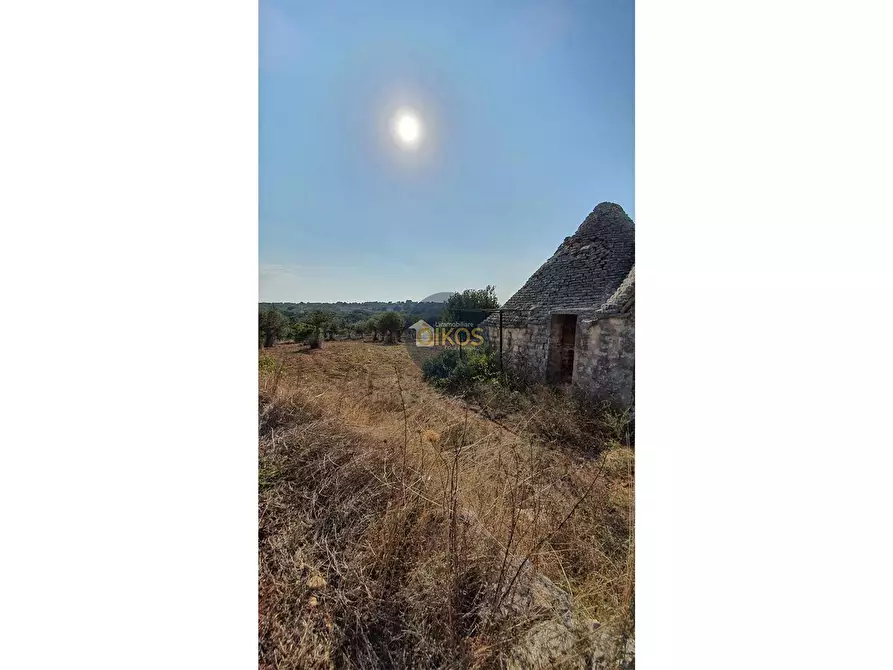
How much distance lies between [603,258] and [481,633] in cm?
567

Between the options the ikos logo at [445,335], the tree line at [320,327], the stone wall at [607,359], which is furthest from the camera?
the ikos logo at [445,335]

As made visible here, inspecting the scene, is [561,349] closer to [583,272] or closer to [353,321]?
[583,272]

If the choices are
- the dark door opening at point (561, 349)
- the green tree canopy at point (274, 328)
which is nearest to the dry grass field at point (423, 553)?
the green tree canopy at point (274, 328)

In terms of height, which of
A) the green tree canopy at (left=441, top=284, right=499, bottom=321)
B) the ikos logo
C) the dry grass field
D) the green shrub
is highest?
the green tree canopy at (left=441, top=284, right=499, bottom=321)

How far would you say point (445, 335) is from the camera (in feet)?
22.1

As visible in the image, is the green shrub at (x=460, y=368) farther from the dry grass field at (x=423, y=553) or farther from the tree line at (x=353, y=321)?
the dry grass field at (x=423, y=553)

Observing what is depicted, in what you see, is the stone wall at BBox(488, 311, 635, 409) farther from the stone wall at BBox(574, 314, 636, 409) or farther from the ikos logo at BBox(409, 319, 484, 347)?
the ikos logo at BBox(409, 319, 484, 347)

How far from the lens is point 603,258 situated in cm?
546

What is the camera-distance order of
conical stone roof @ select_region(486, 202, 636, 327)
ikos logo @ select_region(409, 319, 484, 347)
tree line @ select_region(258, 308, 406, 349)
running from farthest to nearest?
ikos logo @ select_region(409, 319, 484, 347) < conical stone roof @ select_region(486, 202, 636, 327) < tree line @ select_region(258, 308, 406, 349)

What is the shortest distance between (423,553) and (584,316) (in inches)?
172

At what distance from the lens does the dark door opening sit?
5.65 metres

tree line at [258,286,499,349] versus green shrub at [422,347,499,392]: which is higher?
tree line at [258,286,499,349]

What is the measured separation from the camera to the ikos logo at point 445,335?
6.69m

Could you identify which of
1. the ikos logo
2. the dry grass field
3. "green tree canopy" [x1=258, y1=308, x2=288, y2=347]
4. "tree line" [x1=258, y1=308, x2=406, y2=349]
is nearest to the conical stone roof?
the ikos logo
